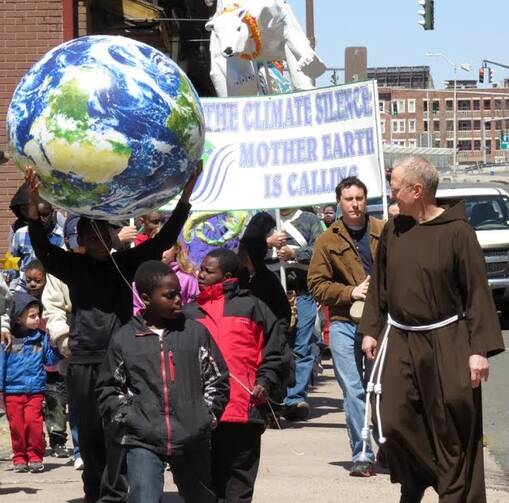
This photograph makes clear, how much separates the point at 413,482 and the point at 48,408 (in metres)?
3.38

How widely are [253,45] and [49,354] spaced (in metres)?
3.41

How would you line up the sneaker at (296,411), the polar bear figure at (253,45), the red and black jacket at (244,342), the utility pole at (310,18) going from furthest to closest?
the utility pole at (310,18)
the polar bear figure at (253,45)
the sneaker at (296,411)
the red and black jacket at (244,342)

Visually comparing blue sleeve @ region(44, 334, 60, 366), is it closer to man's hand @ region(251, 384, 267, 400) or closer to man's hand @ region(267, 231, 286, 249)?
man's hand @ region(267, 231, 286, 249)

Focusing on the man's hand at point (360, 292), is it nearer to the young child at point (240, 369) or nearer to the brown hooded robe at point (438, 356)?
the brown hooded robe at point (438, 356)

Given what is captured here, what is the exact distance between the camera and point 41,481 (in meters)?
8.72

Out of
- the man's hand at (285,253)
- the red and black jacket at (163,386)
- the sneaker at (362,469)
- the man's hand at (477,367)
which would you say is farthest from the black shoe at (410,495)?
the man's hand at (285,253)

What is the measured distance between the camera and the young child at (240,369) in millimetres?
6766

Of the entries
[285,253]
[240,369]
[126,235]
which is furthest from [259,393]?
[285,253]

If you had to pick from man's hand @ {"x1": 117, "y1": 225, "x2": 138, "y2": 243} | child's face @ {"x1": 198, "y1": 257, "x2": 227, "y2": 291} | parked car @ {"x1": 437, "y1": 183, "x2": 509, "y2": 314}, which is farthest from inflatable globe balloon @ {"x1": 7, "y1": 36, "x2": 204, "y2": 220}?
parked car @ {"x1": 437, "y1": 183, "x2": 509, "y2": 314}

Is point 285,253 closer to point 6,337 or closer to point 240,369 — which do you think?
point 6,337

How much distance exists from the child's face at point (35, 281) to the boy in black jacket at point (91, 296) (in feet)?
7.41

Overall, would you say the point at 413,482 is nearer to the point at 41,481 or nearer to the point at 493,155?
the point at 41,481

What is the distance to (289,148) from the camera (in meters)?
9.45

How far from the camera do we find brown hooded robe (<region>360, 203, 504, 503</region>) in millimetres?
6711
